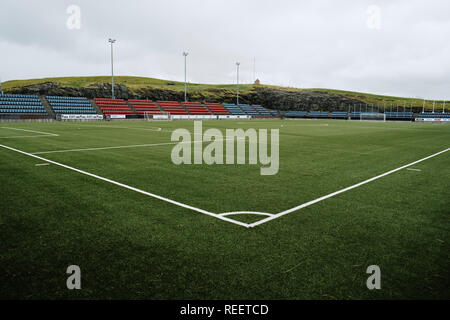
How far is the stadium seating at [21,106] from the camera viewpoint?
4148 cm

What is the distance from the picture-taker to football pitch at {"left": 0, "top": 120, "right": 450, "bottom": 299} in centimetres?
265

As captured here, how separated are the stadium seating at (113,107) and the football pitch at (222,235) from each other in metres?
48.3

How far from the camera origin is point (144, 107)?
5941cm

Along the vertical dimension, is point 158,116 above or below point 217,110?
below

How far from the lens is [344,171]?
7.95 meters

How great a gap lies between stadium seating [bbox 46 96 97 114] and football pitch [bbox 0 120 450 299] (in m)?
45.4

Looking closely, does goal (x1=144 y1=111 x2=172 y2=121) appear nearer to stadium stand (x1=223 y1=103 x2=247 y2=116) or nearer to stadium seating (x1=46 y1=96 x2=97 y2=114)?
stadium seating (x1=46 y1=96 x2=97 y2=114)

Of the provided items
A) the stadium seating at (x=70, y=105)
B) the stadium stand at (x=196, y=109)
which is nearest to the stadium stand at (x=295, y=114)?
the stadium stand at (x=196, y=109)

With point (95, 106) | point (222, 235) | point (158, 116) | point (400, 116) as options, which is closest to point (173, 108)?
point (158, 116)

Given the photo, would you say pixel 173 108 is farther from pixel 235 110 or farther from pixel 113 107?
pixel 235 110

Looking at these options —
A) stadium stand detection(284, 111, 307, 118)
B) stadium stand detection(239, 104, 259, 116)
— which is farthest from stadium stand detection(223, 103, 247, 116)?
stadium stand detection(284, 111, 307, 118)

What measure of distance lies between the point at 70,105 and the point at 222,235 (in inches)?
2127

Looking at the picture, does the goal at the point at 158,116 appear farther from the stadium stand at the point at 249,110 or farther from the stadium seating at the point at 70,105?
the stadium stand at the point at 249,110
